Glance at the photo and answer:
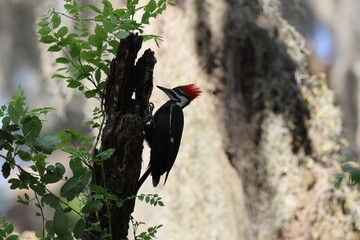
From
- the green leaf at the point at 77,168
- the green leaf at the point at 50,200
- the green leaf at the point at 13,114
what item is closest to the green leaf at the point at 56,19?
the green leaf at the point at 13,114

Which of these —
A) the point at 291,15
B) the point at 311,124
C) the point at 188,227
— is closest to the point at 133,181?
the point at 188,227

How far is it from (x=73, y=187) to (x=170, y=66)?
289 cm

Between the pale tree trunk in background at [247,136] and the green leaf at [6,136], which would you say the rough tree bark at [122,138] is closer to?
the green leaf at [6,136]

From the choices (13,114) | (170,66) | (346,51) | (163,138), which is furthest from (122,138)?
(346,51)

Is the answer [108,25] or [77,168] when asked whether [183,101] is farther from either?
[77,168]

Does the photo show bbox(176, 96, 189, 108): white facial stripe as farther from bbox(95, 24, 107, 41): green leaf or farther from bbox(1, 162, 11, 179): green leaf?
bbox(1, 162, 11, 179): green leaf

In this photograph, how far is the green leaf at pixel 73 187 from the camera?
1543 mm

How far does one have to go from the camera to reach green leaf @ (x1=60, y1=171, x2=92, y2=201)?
1.54 meters

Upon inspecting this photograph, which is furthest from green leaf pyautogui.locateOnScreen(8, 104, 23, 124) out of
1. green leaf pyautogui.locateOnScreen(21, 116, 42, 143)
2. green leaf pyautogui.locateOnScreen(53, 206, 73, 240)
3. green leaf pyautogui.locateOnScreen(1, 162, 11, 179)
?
green leaf pyautogui.locateOnScreen(53, 206, 73, 240)

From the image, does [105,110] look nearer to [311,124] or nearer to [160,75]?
[160,75]

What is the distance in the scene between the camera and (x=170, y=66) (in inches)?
172

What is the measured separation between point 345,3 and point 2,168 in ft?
25.4

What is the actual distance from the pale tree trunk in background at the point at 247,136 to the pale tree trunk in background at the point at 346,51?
3.60 metres

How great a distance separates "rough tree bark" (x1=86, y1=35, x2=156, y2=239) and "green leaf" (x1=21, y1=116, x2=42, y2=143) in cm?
28
